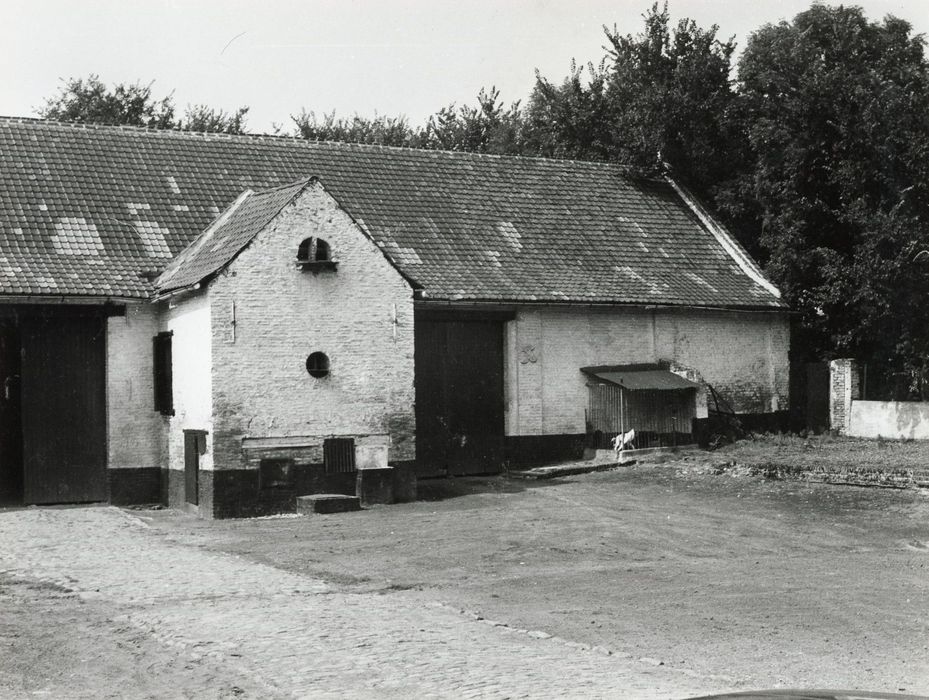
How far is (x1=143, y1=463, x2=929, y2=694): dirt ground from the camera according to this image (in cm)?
977

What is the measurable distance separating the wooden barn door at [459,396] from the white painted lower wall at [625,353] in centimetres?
33

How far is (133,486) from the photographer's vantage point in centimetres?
2164

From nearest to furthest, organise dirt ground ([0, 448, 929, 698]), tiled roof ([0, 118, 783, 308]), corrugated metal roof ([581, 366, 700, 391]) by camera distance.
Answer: dirt ground ([0, 448, 929, 698]) → tiled roof ([0, 118, 783, 308]) → corrugated metal roof ([581, 366, 700, 391])

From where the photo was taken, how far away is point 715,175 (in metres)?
31.6

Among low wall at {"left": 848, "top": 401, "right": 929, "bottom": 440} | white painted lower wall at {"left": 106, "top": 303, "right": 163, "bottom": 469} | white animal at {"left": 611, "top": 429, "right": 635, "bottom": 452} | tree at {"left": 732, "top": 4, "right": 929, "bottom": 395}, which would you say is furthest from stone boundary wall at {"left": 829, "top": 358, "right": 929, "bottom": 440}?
white painted lower wall at {"left": 106, "top": 303, "right": 163, "bottom": 469}

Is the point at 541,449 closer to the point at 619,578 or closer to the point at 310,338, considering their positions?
the point at 310,338

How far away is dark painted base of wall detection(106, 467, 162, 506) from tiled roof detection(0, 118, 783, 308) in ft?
10.1

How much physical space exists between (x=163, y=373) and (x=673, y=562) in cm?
1092

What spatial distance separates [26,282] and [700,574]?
12712 millimetres

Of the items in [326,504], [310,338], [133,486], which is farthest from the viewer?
[133,486]

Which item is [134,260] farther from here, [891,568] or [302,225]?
[891,568]

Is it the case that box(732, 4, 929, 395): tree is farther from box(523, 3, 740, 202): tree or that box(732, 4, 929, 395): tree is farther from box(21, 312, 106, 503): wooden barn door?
box(21, 312, 106, 503): wooden barn door

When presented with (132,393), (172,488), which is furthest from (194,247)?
(172,488)

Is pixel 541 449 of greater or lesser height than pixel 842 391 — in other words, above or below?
below
